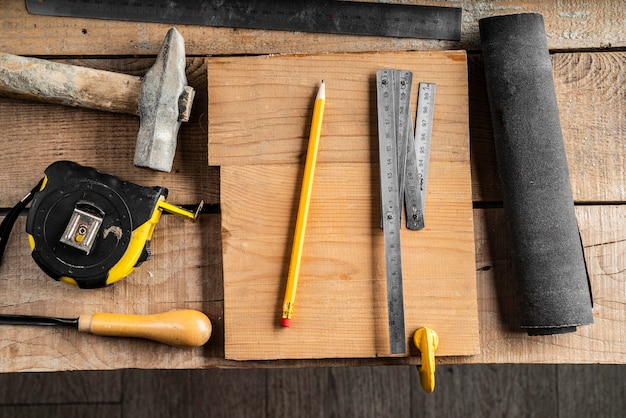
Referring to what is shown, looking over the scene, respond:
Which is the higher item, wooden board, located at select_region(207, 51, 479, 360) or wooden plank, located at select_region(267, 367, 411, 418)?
wooden board, located at select_region(207, 51, 479, 360)

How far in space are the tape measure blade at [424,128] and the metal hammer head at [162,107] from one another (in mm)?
339

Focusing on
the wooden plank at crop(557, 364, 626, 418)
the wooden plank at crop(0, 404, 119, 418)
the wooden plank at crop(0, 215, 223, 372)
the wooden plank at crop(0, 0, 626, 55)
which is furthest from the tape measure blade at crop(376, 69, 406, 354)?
the wooden plank at crop(0, 404, 119, 418)

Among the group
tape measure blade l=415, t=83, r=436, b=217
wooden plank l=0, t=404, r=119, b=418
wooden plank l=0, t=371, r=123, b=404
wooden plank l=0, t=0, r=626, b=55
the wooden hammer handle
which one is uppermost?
wooden plank l=0, t=0, r=626, b=55

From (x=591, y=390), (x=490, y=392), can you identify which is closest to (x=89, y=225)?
(x=490, y=392)

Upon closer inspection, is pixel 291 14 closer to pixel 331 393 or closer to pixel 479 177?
pixel 479 177

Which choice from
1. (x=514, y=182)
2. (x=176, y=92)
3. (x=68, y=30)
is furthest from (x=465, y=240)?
(x=68, y=30)

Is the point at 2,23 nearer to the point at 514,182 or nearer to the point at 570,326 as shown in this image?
the point at 514,182

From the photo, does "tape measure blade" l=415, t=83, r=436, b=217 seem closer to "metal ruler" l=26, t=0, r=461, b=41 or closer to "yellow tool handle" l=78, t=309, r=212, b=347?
"metal ruler" l=26, t=0, r=461, b=41

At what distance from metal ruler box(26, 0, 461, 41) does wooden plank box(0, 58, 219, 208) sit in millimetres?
74

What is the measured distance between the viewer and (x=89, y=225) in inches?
35.7

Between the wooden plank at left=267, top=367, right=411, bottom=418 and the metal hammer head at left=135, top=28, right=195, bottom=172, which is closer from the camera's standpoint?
the metal hammer head at left=135, top=28, right=195, bottom=172

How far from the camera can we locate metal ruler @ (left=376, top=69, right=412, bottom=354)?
0.91 metres

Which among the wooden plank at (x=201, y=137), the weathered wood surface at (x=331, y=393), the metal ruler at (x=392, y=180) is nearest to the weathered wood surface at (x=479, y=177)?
the wooden plank at (x=201, y=137)

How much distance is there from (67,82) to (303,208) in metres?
0.39
